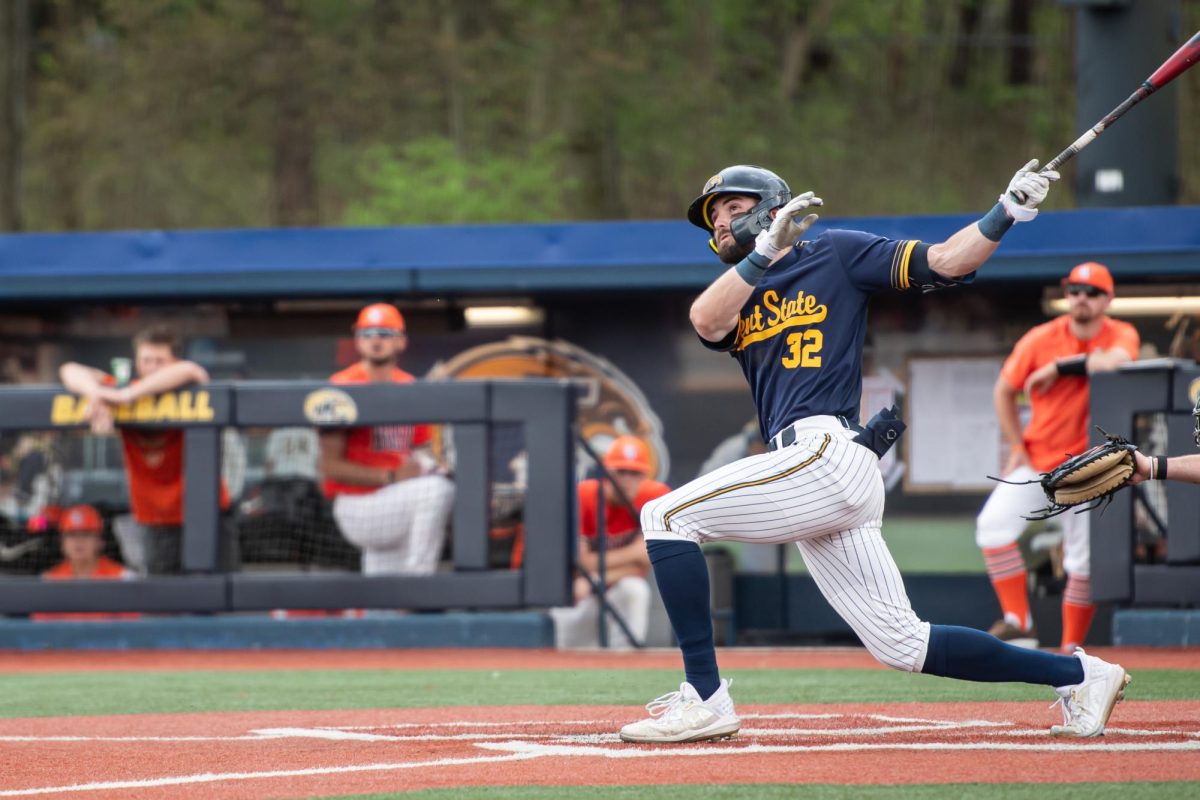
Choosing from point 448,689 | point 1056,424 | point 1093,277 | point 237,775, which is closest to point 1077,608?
point 1056,424

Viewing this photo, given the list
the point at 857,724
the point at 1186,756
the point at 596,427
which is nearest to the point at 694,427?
the point at 596,427

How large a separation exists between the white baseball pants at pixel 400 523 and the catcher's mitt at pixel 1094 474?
16.5ft

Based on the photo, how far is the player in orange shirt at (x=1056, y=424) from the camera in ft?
27.5

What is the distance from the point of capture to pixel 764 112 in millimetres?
20672

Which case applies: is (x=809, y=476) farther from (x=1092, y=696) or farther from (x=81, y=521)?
(x=81, y=521)

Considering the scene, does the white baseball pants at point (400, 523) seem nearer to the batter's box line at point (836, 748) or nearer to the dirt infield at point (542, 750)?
the dirt infield at point (542, 750)

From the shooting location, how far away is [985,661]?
452 cm

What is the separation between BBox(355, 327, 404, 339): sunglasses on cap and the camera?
30.9ft

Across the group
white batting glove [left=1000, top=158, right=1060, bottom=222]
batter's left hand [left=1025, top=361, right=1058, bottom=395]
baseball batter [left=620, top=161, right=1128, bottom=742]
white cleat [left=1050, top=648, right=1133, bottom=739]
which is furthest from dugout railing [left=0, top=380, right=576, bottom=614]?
white batting glove [left=1000, top=158, right=1060, bottom=222]

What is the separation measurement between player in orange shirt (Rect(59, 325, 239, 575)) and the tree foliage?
9793 millimetres

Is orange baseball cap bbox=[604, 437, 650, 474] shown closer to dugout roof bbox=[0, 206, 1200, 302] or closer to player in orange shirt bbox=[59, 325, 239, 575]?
dugout roof bbox=[0, 206, 1200, 302]

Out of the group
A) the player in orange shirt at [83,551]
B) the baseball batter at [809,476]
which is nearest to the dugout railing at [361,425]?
the player in orange shirt at [83,551]

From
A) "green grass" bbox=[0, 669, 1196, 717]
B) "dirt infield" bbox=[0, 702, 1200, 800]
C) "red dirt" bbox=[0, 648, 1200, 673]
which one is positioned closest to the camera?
"dirt infield" bbox=[0, 702, 1200, 800]

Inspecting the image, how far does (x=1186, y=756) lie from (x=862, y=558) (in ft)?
3.17
